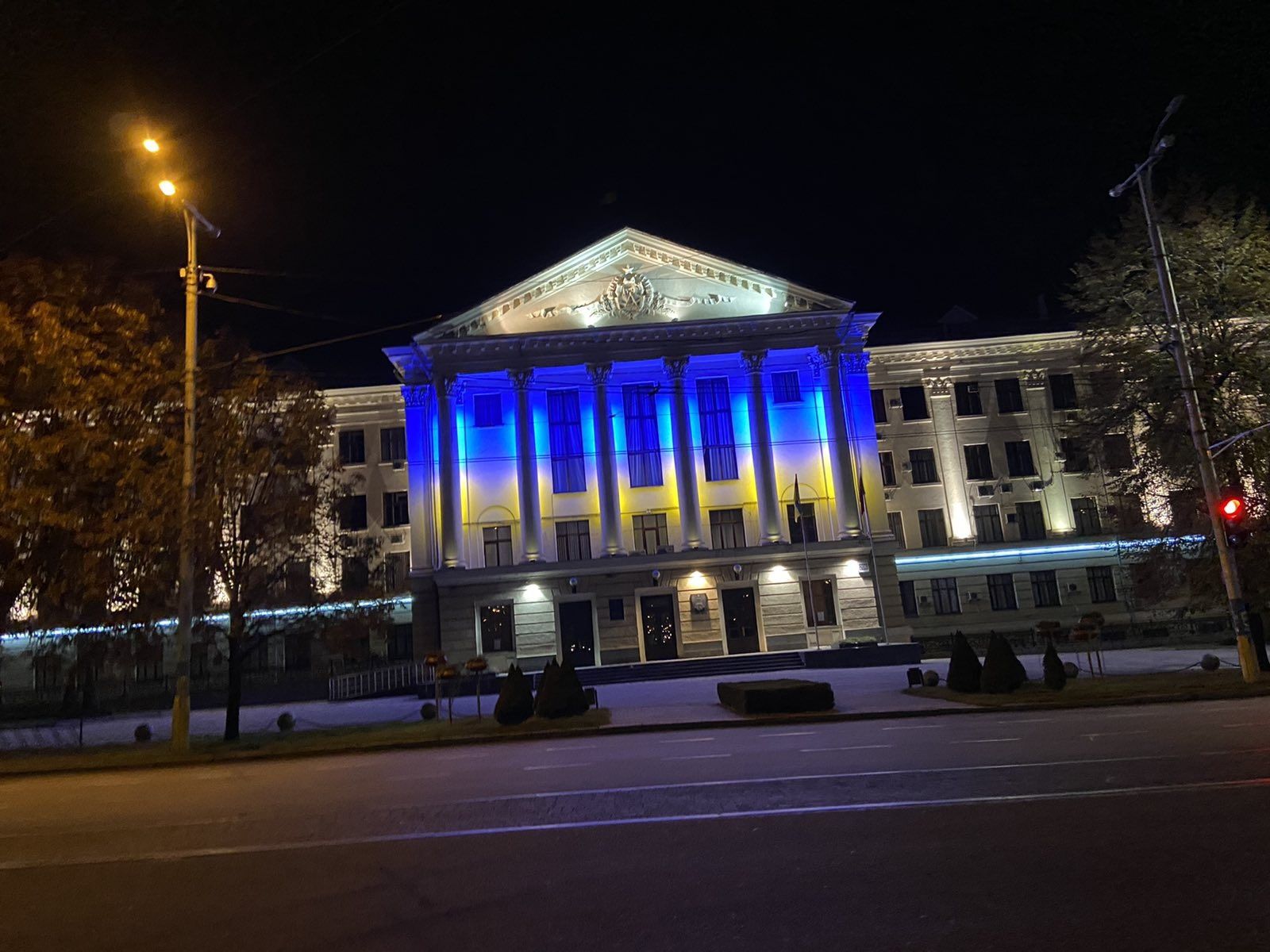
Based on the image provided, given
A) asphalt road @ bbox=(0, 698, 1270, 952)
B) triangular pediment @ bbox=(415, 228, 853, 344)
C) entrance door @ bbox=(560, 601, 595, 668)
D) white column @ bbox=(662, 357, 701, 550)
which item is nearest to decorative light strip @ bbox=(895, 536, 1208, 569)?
white column @ bbox=(662, 357, 701, 550)

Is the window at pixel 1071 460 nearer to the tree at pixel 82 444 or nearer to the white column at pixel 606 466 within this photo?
the white column at pixel 606 466

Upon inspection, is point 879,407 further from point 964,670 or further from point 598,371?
point 964,670

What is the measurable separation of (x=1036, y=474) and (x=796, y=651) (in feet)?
61.7

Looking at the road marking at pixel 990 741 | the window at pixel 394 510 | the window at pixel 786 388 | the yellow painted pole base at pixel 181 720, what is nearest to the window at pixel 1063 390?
the window at pixel 786 388

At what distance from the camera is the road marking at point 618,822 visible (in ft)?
26.2

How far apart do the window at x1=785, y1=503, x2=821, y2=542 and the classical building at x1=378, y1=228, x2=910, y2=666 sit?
99 millimetres

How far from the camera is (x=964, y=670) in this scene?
20.5 metres

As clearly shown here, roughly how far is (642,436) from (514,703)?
25063 mm

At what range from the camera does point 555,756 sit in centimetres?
1430

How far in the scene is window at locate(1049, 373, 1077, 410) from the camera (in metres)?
46.3

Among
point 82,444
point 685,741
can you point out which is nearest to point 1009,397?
point 685,741

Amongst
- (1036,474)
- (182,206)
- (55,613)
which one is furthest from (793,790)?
(1036,474)

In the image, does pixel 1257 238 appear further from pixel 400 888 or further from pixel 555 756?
pixel 400 888

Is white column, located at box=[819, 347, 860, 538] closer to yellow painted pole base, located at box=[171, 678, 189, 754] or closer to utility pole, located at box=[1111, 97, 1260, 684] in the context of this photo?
utility pole, located at box=[1111, 97, 1260, 684]
